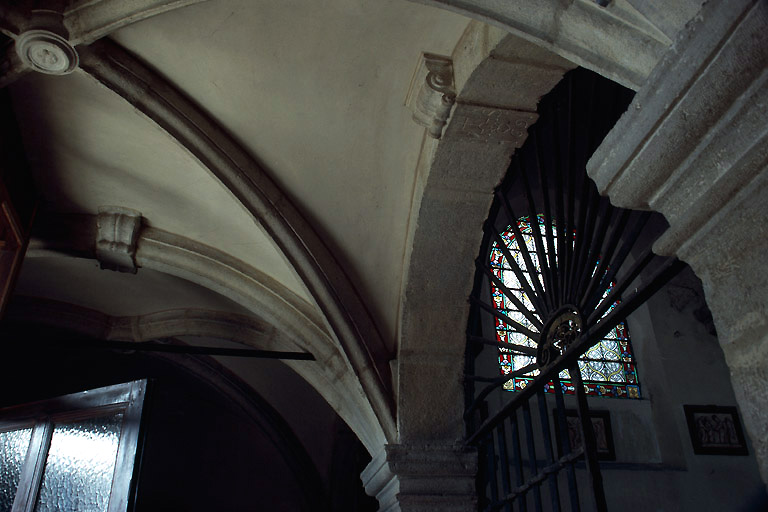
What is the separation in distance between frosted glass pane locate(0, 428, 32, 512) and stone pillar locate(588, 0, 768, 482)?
453 cm

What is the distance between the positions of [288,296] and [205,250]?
27.3 inches

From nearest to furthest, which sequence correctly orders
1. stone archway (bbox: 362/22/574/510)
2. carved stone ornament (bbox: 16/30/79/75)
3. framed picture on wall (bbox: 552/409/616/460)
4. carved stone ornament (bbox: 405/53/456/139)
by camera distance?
carved stone ornament (bbox: 16/30/79/75) → stone archway (bbox: 362/22/574/510) → carved stone ornament (bbox: 405/53/456/139) → framed picture on wall (bbox: 552/409/616/460)

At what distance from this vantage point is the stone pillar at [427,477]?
4.05 metres

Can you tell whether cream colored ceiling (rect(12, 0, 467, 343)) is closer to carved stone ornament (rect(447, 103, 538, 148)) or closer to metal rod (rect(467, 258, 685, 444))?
carved stone ornament (rect(447, 103, 538, 148))

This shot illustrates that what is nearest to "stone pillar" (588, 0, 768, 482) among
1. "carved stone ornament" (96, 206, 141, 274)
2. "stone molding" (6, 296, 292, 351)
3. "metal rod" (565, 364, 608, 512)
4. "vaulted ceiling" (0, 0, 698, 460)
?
"metal rod" (565, 364, 608, 512)

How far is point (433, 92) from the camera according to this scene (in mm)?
3576

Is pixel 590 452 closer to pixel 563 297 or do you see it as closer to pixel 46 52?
pixel 563 297

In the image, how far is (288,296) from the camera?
4996mm

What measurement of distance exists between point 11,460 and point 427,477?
9.51 feet

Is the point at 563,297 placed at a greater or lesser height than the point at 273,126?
lesser

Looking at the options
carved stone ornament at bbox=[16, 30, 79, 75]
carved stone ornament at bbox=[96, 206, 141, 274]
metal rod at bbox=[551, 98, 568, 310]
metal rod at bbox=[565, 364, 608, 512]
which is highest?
carved stone ornament at bbox=[96, 206, 141, 274]

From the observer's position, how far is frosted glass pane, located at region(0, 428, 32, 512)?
4.63m

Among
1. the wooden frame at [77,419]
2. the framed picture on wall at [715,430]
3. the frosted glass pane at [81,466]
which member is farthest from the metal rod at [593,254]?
the framed picture on wall at [715,430]

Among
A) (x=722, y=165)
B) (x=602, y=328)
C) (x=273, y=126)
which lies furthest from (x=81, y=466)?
(x=722, y=165)
